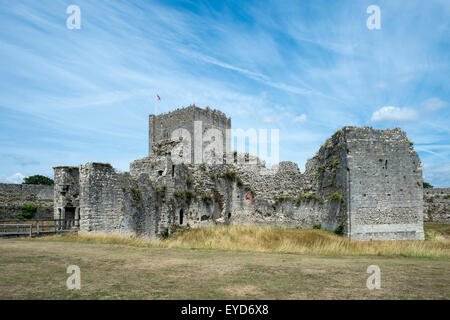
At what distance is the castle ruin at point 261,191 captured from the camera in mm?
18266

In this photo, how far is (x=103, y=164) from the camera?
2016cm

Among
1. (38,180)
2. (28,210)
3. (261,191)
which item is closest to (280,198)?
(261,191)

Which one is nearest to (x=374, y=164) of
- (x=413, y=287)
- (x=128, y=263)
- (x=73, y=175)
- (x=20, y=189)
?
(x=413, y=287)

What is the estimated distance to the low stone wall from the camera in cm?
3378

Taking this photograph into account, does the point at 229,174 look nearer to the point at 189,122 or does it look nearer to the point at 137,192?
the point at 137,192

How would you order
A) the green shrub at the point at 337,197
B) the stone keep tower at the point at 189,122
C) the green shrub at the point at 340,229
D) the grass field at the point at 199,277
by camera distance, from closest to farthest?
1. the grass field at the point at 199,277
2. the green shrub at the point at 340,229
3. the green shrub at the point at 337,197
4. the stone keep tower at the point at 189,122

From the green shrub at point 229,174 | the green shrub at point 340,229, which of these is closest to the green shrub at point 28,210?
the green shrub at point 229,174

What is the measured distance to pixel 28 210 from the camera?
1356 inches

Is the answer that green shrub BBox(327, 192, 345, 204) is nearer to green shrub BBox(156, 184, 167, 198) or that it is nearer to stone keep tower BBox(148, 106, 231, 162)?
green shrub BBox(156, 184, 167, 198)

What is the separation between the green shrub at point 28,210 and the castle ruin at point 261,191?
46.1 feet

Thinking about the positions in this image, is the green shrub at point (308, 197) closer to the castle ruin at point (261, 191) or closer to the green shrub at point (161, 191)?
the castle ruin at point (261, 191)

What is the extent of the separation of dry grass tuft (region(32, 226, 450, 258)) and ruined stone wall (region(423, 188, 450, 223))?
12842 millimetres

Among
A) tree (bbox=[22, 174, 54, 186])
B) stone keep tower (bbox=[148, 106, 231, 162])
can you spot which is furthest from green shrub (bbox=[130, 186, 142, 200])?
tree (bbox=[22, 174, 54, 186])
